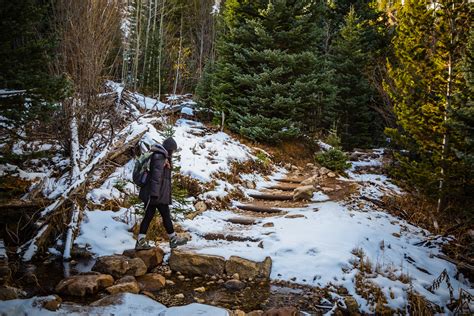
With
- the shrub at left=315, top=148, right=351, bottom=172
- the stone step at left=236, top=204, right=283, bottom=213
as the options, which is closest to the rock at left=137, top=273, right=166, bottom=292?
the stone step at left=236, top=204, right=283, bottom=213

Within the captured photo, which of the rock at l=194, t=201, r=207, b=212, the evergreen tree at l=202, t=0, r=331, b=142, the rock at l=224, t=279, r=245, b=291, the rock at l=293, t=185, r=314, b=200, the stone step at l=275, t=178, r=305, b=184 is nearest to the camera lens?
the rock at l=224, t=279, r=245, b=291

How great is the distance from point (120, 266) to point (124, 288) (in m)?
0.63

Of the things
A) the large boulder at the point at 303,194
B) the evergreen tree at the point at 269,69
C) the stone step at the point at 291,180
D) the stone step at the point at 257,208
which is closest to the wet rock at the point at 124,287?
the stone step at the point at 257,208

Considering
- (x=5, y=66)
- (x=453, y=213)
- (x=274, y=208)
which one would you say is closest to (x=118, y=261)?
(x=5, y=66)

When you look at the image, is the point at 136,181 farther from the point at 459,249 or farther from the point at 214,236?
the point at 459,249

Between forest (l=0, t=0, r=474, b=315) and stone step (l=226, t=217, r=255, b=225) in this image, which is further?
stone step (l=226, t=217, r=255, b=225)

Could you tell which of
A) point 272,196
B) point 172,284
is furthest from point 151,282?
point 272,196

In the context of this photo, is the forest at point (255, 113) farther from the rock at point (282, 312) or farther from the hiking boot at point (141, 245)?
the hiking boot at point (141, 245)

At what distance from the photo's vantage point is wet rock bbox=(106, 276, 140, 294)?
4.50 metres

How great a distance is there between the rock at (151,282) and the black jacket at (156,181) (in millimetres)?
1282

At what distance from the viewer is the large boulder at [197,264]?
541 centimetres

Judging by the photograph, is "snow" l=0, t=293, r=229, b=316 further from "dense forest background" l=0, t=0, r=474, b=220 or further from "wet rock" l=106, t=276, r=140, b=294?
"dense forest background" l=0, t=0, r=474, b=220

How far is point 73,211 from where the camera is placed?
587cm

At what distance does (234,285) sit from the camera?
5.03 m
